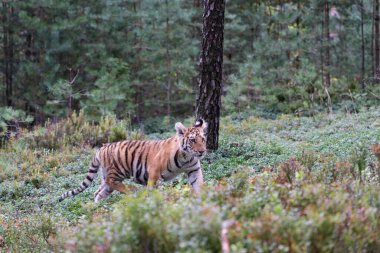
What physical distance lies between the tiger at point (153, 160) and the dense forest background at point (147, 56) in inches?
445

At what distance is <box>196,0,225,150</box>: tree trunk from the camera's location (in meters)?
11.7

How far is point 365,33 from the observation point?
23844 mm

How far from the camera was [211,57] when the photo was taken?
38.4 feet

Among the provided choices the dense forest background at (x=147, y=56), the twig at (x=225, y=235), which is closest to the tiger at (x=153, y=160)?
the twig at (x=225, y=235)

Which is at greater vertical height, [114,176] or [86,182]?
[114,176]

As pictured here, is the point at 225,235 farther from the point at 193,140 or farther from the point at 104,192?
the point at 104,192

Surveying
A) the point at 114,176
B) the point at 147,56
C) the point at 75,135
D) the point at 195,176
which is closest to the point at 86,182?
the point at 114,176

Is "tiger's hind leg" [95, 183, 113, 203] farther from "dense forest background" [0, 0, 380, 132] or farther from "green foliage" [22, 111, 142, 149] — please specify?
"dense forest background" [0, 0, 380, 132]

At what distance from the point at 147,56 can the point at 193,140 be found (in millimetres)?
15907

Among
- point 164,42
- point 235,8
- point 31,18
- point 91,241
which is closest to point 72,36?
point 31,18

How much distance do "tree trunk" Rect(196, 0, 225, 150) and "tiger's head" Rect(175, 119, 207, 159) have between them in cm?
322

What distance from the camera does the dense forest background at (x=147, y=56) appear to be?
21875 millimetres

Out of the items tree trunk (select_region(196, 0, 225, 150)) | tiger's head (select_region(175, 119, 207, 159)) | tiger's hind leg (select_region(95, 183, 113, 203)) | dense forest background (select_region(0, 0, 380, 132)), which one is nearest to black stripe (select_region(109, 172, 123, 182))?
tiger's hind leg (select_region(95, 183, 113, 203))

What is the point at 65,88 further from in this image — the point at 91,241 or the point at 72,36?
the point at 91,241
